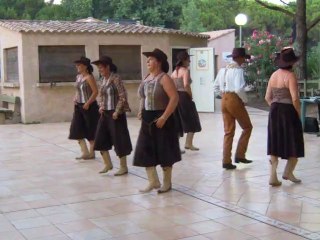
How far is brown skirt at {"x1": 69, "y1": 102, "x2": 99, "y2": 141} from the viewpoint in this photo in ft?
27.8

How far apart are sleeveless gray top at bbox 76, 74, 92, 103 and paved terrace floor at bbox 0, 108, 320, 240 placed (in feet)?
3.24

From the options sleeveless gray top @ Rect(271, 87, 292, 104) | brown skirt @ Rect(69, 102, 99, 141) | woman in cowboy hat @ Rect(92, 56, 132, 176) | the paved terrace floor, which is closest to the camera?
the paved terrace floor

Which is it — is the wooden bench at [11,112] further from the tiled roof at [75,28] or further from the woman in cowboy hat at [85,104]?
the woman in cowboy hat at [85,104]

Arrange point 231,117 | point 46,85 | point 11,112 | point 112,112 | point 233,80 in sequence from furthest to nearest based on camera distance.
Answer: point 11,112 → point 46,85 → point 231,117 → point 233,80 → point 112,112

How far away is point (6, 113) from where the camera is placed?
15.4 metres

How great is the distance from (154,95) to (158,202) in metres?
1.16

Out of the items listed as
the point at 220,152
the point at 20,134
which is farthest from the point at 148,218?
the point at 20,134

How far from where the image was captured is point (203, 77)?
16.2 metres

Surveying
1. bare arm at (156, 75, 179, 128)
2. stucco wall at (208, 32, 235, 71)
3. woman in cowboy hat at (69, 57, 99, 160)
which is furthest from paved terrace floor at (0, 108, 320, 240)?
stucco wall at (208, 32, 235, 71)

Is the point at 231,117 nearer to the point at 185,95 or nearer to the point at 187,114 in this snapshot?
the point at 185,95

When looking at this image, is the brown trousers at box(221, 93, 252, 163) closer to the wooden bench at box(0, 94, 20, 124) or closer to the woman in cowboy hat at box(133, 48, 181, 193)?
the woman in cowboy hat at box(133, 48, 181, 193)

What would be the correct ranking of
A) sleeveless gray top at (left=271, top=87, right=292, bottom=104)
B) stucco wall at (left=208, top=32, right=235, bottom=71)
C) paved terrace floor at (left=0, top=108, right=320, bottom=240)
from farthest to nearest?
stucco wall at (left=208, top=32, right=235, bottom=71) → sleeveless gray top at (left=271, top=87, right=292, bottom=104) → paved terrace floor at (left=0, top=108, right=320, bottom=240)

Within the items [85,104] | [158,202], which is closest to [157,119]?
[158,202]

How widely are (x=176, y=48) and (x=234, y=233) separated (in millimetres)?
11987
